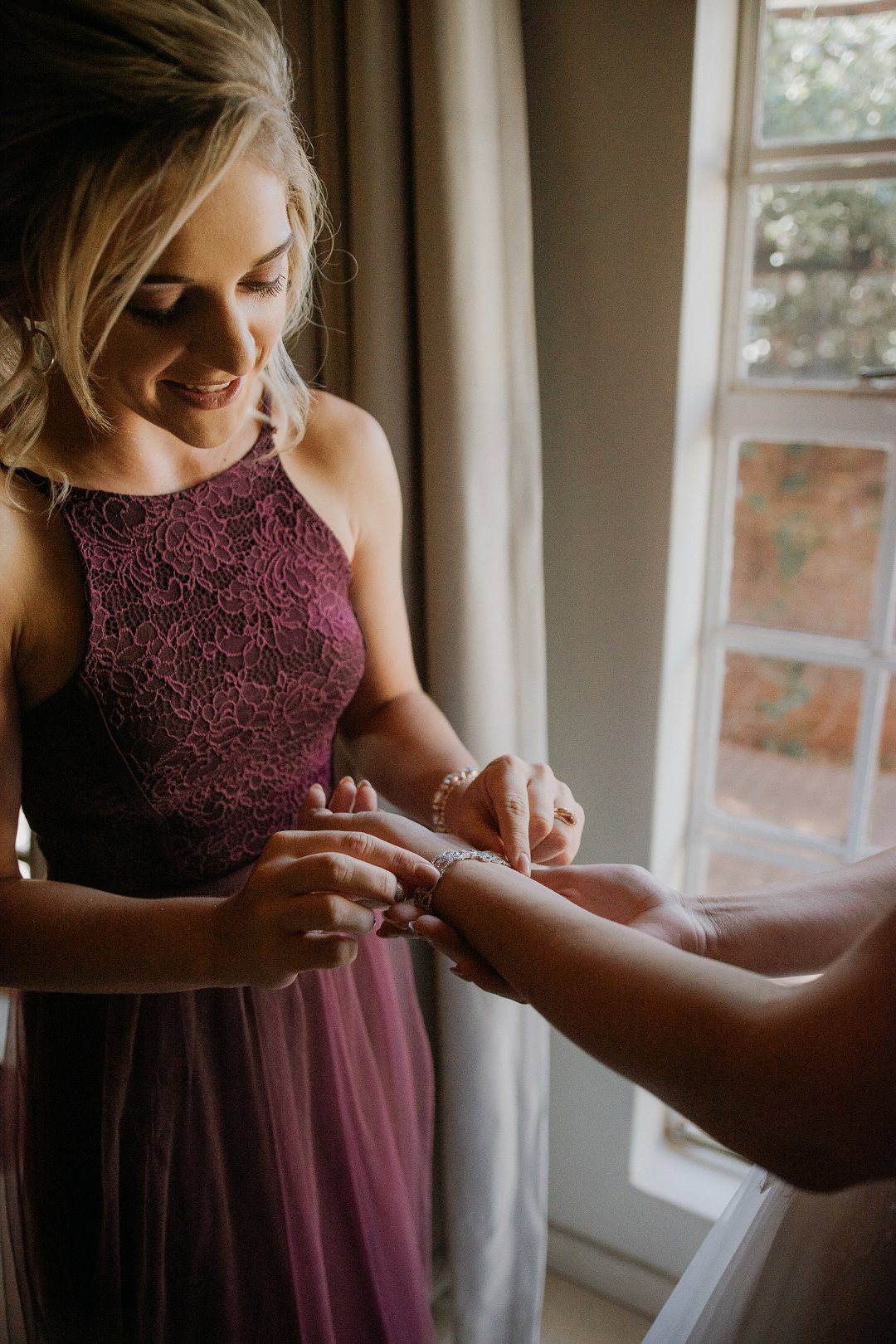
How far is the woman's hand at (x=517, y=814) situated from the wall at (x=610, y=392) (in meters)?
→ 0.53

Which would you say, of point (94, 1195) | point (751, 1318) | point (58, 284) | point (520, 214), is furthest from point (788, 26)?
point (94, 1195)

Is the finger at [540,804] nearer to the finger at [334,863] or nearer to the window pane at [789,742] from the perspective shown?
the finger at [334,863]

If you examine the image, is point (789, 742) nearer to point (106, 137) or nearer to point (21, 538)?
point (21, 538)

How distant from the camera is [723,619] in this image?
1.78m

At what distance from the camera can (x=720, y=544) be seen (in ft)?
5.66

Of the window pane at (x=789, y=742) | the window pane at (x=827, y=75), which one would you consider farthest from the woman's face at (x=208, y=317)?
the window pane at (x=789, y=742)

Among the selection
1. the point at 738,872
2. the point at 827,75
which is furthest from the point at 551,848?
the point at 827,75

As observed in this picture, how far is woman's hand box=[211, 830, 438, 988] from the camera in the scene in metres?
0.89

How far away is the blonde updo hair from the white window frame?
2.57ft

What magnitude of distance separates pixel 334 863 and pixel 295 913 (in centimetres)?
5

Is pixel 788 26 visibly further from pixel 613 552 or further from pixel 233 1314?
pixel 233 1314

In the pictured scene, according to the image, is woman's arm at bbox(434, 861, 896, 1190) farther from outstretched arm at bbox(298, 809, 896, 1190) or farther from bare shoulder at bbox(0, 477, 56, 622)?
bare shoulder at bbox(0, 477, 56, 622)

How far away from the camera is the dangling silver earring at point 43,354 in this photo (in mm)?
942

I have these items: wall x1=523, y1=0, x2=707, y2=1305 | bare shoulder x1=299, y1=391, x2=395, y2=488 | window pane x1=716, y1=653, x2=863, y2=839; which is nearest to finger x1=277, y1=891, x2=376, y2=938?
bare shoulder x1=299, y1=391, x2=395, y2=488
